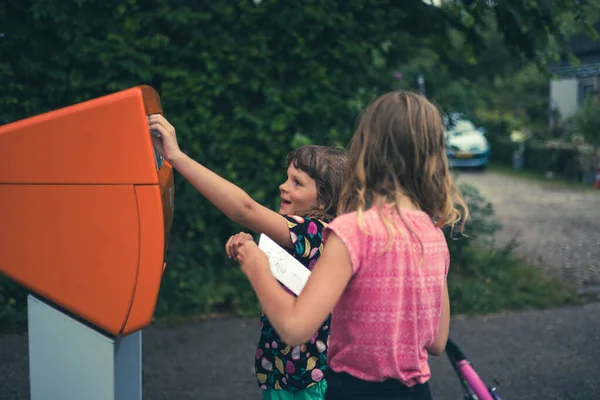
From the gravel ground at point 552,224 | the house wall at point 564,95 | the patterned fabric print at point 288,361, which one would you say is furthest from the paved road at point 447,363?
the house wall at point 564,95

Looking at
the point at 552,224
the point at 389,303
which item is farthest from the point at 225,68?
the point at 552,224

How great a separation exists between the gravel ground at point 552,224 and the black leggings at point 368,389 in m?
5.28

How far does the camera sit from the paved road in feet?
13.6

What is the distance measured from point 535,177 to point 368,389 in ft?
53.3

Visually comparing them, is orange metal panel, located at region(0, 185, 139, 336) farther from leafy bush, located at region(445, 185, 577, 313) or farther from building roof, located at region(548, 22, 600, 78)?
building roof, located at region(548, 22, 600, 78)

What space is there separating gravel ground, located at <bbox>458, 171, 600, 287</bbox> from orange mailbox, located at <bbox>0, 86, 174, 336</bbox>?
542 cm

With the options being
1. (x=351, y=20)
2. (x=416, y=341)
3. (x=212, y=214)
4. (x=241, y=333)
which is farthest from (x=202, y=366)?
(x=416, y=341)

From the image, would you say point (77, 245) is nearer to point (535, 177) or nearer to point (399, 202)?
point (399, 202)

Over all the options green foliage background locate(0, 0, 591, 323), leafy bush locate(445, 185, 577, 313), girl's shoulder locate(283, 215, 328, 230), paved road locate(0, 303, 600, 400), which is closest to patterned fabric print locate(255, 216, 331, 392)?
girl's shoulder locate(283, 215, 328, 230)

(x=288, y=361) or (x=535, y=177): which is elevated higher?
(x=288, y=361)

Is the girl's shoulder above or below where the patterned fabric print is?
above

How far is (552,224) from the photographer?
10117mm

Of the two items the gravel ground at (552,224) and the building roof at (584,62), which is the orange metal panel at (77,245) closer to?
the gravel ground at (552,224)

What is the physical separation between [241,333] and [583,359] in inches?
87.0
